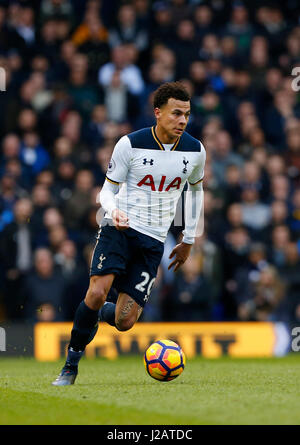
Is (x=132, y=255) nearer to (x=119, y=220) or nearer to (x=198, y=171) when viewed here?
(x=119, y=220)

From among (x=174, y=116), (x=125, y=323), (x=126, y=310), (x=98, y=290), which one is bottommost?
(x=125, y=323)

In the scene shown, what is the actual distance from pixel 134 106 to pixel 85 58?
129cm

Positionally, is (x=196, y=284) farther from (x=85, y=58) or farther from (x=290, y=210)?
(x=85, y=58)

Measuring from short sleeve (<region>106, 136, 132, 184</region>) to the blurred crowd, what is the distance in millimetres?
4664

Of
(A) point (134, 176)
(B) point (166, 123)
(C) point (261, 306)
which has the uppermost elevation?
(B) point (166, 123)

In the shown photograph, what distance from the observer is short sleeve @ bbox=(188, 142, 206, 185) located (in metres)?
8.25

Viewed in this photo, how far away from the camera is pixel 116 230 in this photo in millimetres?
7926

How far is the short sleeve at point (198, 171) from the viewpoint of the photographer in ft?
27.1

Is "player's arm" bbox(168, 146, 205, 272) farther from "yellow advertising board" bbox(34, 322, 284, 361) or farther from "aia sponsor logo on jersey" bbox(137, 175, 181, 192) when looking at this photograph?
"yellow advertising board" bbox(34, 322, 284, 361)

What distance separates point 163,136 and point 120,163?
493 mm

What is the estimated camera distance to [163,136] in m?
8.06

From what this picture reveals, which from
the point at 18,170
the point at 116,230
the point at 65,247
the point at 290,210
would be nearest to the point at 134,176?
the point at 116,230
